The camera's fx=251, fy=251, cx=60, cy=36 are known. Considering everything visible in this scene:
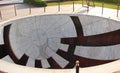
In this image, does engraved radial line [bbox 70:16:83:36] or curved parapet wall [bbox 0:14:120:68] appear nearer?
curved parapet wall [bbox 0:14:120:68]

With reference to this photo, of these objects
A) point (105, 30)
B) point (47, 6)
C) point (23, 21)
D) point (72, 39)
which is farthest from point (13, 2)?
point (105, 30)

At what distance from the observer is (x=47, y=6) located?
2083 cm

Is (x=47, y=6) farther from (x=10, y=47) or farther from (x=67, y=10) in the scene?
(x=10, y=47)

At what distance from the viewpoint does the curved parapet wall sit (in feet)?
55.3

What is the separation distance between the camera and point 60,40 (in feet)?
60.9

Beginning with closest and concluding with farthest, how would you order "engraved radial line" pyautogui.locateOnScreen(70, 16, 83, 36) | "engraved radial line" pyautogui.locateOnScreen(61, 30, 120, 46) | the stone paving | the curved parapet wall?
the curved parapet wall, "engraved radial line" pyautogui.locateOnScreen(61, 30, 120, 46), the stone paving, "engraved radial line" pyautogui.locateOnScreen(70, 16, 83, 36)

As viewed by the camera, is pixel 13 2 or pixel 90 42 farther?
pixel 13 2

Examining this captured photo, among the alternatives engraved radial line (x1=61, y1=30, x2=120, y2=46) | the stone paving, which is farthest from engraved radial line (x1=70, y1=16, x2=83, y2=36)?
the stone paving

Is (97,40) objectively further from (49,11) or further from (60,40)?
(49,11)

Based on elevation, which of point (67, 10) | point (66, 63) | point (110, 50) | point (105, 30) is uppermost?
point (67, 10)

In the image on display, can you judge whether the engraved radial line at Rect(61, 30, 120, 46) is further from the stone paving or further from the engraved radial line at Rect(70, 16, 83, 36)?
the stone paving

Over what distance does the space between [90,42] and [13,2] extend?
854 centimetres

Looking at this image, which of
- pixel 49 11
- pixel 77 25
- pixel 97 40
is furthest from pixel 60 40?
pixel 97 40

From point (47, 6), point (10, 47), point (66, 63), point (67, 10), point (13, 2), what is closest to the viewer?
point (10, 47)
